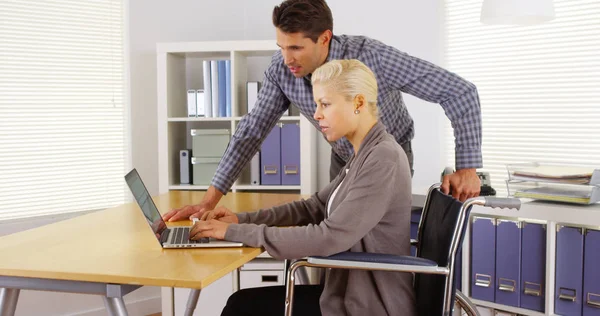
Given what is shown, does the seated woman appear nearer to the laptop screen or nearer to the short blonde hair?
the short blonde hair

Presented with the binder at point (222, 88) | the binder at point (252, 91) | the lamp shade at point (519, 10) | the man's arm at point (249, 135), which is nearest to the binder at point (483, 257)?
the lamp shade at point (519, 10)

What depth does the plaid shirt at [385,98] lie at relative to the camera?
2328mm

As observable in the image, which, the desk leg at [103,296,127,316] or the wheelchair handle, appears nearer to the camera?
the desk leg at [103,296,127,316]

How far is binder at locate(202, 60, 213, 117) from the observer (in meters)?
3.79

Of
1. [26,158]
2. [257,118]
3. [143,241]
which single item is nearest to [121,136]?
[26,158]

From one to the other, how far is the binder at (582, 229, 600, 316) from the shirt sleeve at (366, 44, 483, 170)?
68 cm

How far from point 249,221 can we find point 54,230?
624mm

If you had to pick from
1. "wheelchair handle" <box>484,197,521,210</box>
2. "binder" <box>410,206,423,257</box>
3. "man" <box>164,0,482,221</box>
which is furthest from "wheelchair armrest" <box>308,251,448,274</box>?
"binder" <box>410,206,423,257</box>

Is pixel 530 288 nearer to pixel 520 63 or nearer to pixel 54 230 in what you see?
pixel 520 63

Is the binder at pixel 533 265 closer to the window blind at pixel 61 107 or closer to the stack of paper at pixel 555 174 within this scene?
the stack of paper at pixel 555 174

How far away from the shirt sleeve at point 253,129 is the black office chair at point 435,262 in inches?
32.9

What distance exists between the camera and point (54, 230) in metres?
2.18

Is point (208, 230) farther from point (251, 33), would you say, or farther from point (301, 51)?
point (251, 33)

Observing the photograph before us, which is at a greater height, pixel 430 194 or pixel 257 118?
pixel 257 118
